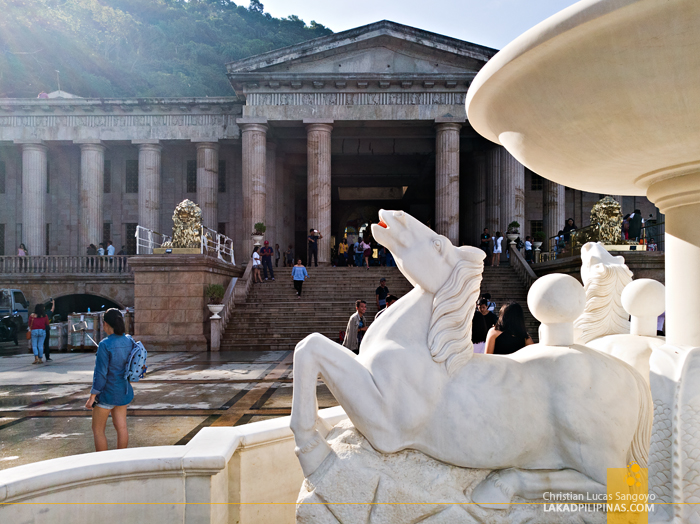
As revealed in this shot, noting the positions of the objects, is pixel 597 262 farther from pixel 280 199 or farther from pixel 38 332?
pixel 280 199

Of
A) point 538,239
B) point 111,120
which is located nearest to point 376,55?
point 538,239

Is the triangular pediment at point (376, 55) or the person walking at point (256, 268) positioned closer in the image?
the person walking at point (256, 268)

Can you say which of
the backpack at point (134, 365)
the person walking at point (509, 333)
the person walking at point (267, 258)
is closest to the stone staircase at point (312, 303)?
the person walking at point (267, 258)

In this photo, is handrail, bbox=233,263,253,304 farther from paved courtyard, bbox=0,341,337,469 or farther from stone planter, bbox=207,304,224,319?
paved courtyard, bbox=0,341,337,469

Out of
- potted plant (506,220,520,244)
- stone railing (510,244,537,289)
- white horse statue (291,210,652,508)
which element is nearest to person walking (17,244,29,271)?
stone railing (510,244,537,289)

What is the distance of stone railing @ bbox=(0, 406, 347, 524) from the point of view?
230 centimetres

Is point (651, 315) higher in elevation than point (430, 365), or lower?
higher

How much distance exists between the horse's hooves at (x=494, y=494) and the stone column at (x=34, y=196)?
30182 mm

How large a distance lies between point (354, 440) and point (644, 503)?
1.36m

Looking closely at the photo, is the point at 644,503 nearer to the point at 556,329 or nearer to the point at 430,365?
the point at 556,329

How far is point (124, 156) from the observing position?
3111cm

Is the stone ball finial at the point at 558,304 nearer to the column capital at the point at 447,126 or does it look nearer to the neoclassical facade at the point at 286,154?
the neoclassical facade at the point at 286,154

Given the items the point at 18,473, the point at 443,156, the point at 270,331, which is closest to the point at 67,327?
the point at 270,331

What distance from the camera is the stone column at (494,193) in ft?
87.4
